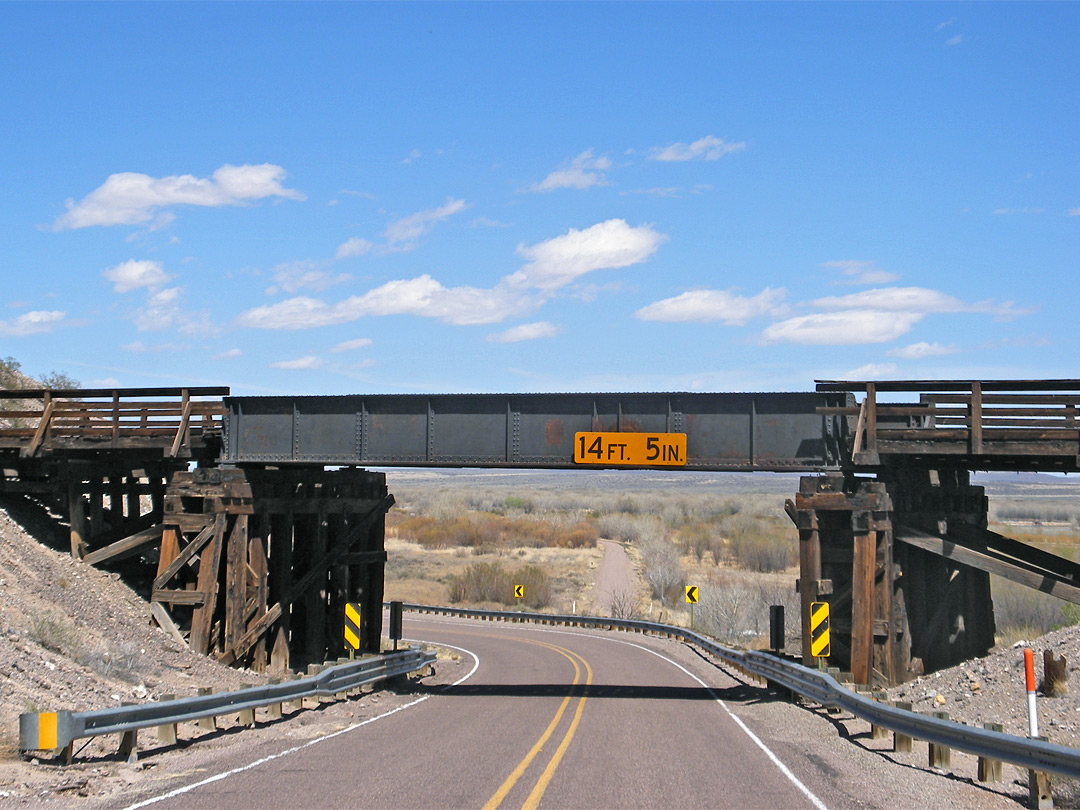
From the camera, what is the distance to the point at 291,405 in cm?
2295

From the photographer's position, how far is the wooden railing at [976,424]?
59.0 feet

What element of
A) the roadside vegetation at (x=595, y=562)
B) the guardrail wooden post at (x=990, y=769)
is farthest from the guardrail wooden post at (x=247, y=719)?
the roadside vegetation at (x=595, y=562)

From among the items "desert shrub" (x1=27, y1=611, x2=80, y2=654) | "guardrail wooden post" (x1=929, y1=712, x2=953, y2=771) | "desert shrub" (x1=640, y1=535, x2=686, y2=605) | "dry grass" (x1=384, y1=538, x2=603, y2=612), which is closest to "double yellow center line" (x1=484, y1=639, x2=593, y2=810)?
"guardrail wooden post" (x1=929, y1=712, x2=953, y2=771)

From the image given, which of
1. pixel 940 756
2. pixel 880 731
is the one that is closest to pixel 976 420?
pixel 880 731

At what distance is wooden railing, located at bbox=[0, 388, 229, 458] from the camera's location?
2303 centimetres

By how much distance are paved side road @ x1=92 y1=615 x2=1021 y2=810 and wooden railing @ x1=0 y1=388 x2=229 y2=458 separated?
8.68 m

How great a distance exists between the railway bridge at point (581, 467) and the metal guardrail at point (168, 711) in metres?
4.15

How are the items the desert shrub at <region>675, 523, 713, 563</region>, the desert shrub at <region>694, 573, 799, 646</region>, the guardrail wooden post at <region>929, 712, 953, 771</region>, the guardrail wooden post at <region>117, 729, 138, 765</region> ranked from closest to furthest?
the guardrail wooden post at <region>117, 729, 138, 765</region> < the guardrail wooden post at <region>929, 712, 953, 771</region> < the desert shrub at <region>694, 573, 799, 646</region> < the desert shrub at <region>675, 523, 713, 563</region>

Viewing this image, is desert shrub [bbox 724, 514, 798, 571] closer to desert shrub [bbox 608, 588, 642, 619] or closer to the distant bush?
the distant bush

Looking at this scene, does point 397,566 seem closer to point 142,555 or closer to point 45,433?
point 142,555

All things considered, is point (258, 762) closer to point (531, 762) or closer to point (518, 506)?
point (531, 762)

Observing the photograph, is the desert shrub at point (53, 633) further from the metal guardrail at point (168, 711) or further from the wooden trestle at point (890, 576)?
the wooden trestle at point (890, 576)

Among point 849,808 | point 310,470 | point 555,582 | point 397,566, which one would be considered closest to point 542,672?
point 310,470

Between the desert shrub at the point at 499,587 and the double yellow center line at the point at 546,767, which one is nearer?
the double yellow center line at the point at 546,767
